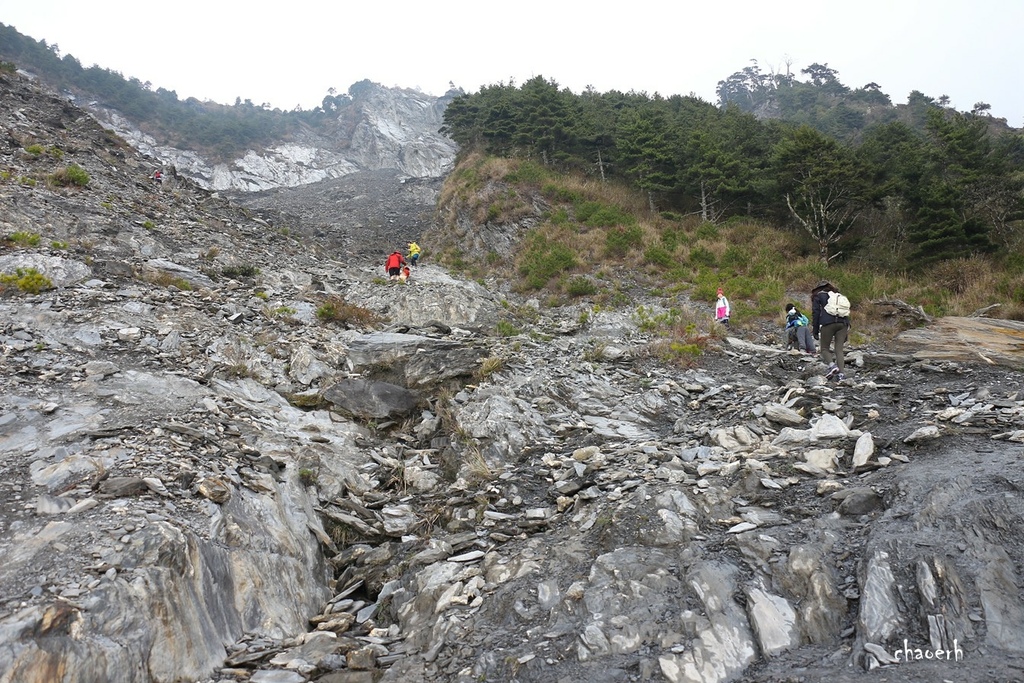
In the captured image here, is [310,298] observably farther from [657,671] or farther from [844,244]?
[844,244]

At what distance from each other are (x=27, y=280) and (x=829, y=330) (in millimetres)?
15137

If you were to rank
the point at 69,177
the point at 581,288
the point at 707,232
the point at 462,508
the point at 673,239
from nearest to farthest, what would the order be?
the point at 462,508
the point at 69,177
the point at 581,288
the point at 673,239
the point at 707,232

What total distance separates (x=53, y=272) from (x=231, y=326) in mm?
3665

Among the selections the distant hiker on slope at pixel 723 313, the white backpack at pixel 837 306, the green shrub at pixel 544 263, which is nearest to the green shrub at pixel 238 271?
the green shrub at pixel 544 263

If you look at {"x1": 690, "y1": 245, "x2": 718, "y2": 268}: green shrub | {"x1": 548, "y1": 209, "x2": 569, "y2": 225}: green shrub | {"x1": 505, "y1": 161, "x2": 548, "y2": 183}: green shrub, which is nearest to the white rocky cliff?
{"x1": 505, "y1": 161, "x2": 548, "y2": 183}: green shrub

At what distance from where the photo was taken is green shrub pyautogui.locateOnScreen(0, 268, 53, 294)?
9070 millimetres

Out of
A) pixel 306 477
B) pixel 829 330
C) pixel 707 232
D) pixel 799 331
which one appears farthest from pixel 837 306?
pixel 707 232

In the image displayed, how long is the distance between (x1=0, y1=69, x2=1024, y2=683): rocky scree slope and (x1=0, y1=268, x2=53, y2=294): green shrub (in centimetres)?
19

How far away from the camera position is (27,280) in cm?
922

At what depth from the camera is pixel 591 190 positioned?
25.5m

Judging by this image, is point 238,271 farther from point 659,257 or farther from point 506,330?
point 659,257

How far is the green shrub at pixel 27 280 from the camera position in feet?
29.8

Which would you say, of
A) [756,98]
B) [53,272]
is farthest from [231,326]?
[756,98]

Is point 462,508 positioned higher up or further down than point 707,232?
further down
